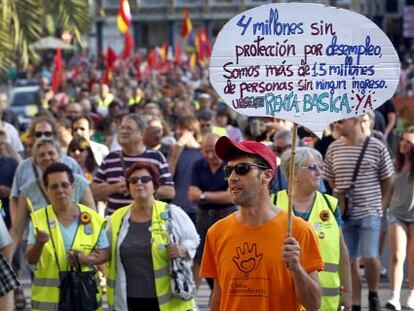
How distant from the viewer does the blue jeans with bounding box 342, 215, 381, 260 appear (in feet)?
34.9

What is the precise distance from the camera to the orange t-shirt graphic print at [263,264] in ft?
18.9

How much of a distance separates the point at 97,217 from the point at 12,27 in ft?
24.3

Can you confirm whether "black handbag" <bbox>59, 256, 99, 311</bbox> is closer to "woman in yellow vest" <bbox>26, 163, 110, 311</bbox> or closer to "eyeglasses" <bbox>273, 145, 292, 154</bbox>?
"woman in yellow vest" <bbox>26, 163, 110, 311</bbox>

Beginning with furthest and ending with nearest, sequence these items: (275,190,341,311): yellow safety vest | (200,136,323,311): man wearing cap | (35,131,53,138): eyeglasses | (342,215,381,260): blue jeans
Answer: (35,131,53,138): eyeglasses → (342,215,381,260): blue jeans → (275,190,341,311): yellow safety vest → (200,136,323,311): man wearing cap

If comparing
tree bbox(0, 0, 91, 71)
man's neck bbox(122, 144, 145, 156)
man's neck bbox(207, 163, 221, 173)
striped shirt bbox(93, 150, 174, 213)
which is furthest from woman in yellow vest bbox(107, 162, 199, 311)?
tree bbox(0, 0, 91, 71)

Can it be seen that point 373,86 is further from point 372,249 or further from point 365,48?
point 372,249

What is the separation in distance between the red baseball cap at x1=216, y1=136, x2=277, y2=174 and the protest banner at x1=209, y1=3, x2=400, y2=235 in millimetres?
155

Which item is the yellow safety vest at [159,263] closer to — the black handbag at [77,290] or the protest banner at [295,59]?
the black handbag at [77,290]

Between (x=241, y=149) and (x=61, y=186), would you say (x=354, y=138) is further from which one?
(x=241, y=149)

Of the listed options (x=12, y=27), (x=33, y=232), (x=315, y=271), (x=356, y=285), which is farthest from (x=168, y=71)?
(x=315, y=271)

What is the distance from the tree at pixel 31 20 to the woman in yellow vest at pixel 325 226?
6848 millimetres

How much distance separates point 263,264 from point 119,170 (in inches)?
183

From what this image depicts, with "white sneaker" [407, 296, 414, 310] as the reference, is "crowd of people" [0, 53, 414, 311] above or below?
above

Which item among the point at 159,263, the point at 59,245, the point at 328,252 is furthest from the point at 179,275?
the point at 328,252
